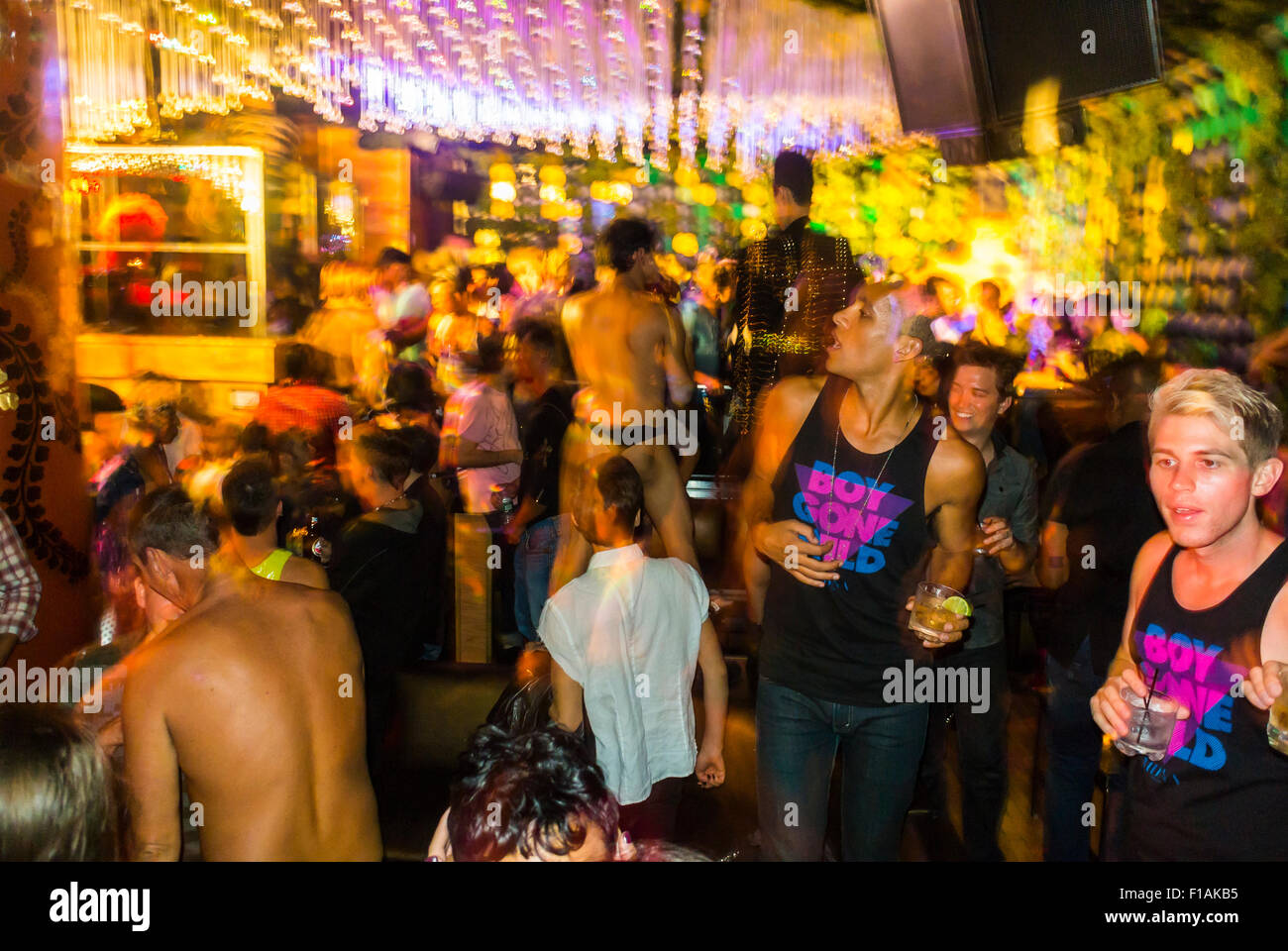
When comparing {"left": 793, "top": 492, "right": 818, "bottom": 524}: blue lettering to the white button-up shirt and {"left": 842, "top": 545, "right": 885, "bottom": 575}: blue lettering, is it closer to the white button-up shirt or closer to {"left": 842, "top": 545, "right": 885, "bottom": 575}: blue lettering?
{"left": 842, "top": 545, "right": 885, "bottom": 575}: blue lettering

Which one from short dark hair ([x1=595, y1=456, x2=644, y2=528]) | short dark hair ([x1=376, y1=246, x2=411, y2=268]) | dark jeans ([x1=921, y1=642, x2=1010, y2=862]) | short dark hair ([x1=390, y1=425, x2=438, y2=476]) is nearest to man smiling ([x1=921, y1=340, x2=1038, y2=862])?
dark jeans ([x1=921, y1=642, x2=1010, y2=862])

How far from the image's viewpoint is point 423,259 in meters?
12.3

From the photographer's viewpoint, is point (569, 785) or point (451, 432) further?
point (451, 432)

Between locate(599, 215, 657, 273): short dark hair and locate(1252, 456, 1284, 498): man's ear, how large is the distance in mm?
2663

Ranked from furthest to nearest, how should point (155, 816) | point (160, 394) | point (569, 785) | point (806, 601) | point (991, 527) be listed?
point (160, 394), point (991, 527), point (806, 601), point (155, 816), point (569, 785)

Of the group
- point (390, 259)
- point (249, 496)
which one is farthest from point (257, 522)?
point (390, 259)

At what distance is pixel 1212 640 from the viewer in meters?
1.91

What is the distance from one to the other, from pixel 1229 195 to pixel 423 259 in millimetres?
8924

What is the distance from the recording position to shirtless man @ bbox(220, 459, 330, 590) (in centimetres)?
269

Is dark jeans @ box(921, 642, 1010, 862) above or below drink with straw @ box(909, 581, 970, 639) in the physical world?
below

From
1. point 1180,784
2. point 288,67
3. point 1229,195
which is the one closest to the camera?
point 1180,784

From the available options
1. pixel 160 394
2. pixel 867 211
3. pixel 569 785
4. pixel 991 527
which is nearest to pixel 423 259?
pixel 867 211

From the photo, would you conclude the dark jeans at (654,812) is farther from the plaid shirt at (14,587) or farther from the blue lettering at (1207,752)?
the plaid shirt at (14,587)

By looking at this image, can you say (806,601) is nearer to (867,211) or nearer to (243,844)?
(243,844)
